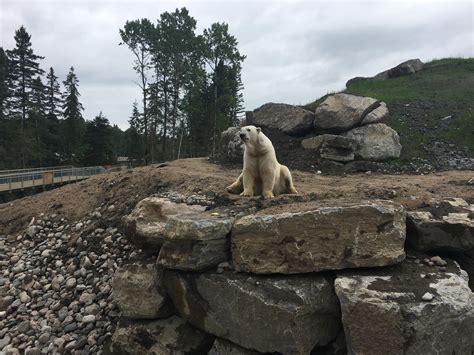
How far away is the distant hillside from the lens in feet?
43.3

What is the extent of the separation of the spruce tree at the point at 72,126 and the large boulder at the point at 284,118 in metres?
36.7

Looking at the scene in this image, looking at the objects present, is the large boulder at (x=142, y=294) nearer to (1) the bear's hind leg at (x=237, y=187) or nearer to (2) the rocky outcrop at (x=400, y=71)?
(1) the bear's hind leg at (x=237, y=187)

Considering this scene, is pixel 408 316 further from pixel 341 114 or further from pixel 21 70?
pixel 21 70

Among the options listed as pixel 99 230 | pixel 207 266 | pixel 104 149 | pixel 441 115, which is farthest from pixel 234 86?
pixel 207 266

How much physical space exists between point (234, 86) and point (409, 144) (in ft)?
83.6

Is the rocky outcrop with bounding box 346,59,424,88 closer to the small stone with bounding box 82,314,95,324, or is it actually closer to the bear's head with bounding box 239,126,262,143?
the bear's head with bounding box 239,126,262,143

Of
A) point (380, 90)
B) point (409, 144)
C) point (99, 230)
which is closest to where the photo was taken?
point (99, 230)

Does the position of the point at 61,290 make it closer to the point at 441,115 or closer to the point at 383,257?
the point at 383,257

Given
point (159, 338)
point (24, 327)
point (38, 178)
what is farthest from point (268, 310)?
point (38, 178)

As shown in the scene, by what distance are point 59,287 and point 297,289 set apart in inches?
196

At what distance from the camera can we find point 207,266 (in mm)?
5258

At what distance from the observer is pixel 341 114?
13.0 metres

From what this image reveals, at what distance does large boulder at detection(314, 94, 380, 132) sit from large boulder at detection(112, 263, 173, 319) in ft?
30.4

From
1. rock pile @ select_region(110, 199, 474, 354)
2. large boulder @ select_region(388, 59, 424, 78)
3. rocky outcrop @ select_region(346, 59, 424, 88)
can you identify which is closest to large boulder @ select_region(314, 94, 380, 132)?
rock pile @ select_region(110, 199, 474, 354)
